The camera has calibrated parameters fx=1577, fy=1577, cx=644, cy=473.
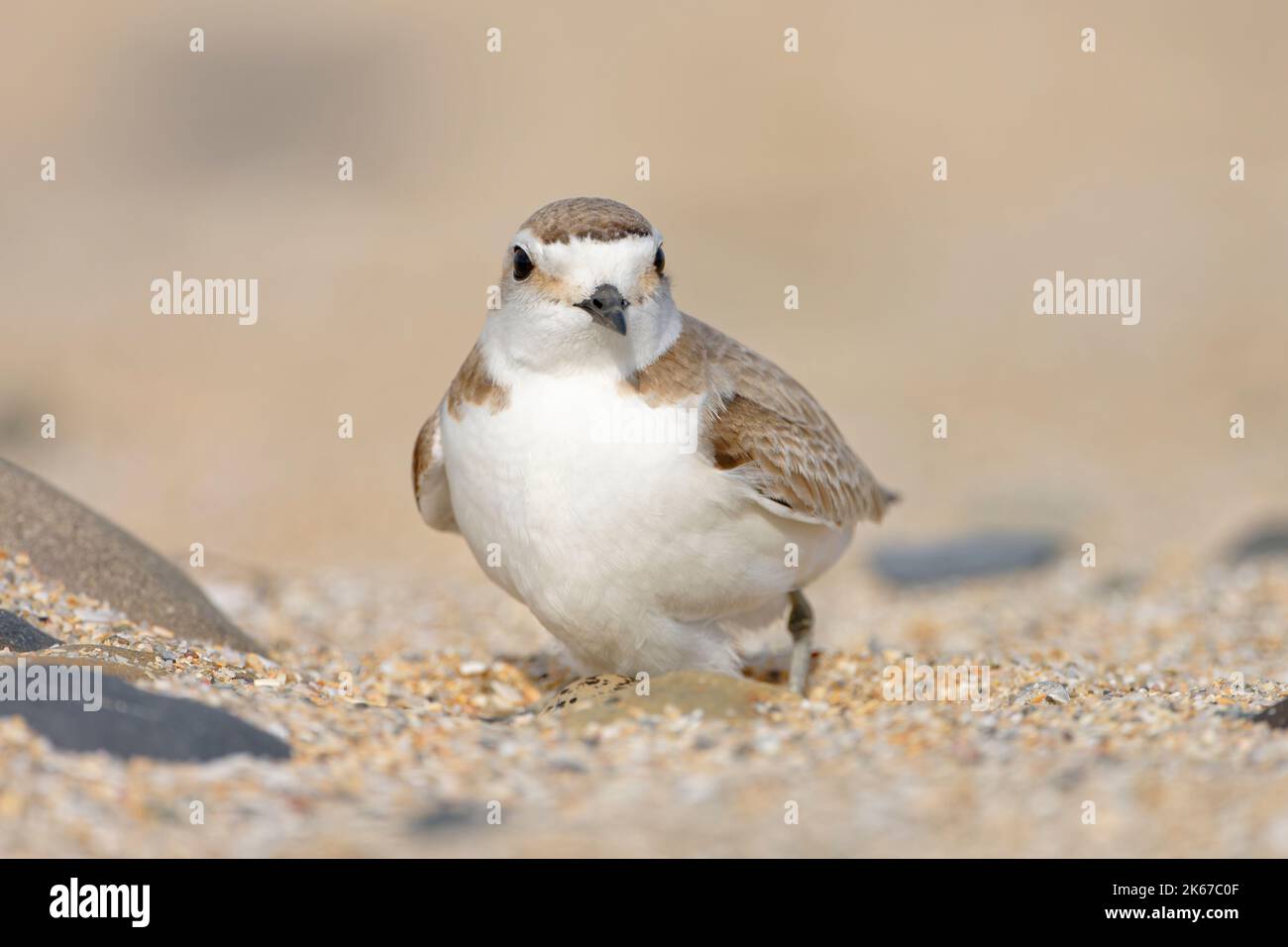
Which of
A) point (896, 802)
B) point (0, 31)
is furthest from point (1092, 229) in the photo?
point (0, 31)

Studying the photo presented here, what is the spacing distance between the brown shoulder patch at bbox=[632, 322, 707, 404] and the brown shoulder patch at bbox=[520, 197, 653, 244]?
1.54 feet

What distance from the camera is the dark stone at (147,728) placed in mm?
4555

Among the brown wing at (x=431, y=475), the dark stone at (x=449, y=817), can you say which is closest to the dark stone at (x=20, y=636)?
the brown wing at (x=431, y=475)

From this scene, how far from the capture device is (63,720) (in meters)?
4.60

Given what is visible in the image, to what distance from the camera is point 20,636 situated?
19.1 ft

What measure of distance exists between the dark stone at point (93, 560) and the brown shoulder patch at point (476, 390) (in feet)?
5.83

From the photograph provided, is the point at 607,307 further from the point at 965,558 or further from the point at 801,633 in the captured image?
the point at 965,558

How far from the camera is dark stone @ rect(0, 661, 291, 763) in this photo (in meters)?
4.55

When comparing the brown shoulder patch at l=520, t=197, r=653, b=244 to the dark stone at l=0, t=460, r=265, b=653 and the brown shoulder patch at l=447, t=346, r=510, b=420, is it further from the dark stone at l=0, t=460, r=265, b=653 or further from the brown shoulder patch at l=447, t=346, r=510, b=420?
the dark stone at l=0, t=460, r=265, b=653

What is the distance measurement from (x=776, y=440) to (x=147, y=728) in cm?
258

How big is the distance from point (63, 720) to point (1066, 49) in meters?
23.4

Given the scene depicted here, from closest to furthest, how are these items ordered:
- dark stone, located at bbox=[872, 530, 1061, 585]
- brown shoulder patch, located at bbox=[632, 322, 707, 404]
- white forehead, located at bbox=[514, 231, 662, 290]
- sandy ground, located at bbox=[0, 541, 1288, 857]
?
sandy ground, located at bbox=[0, 541, 1288, 857] → white forehead, located at bbox=[514, 231, 662, 290] → brown shoulder patch, located at bbox=[632, 322, 707, 404] → dark stone, located at bbox=[872, 530, 1061, 585]

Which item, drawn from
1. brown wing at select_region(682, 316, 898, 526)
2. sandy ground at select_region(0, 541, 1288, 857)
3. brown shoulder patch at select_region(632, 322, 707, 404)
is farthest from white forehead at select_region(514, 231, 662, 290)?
sandy ground at select_region(0, 541, 1288, 857)

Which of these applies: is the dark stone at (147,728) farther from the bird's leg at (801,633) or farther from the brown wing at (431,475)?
the bird's leg at (801,633)
